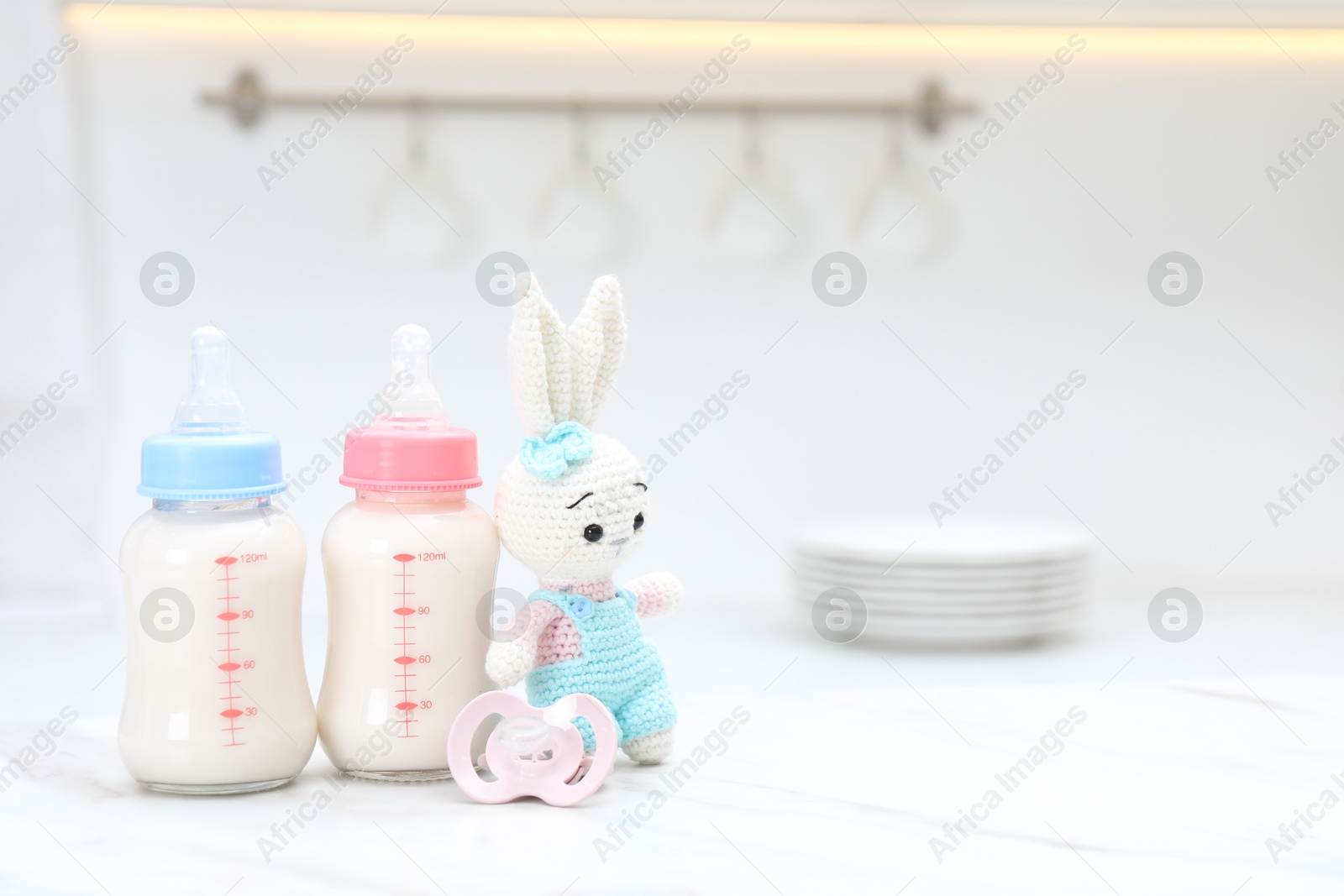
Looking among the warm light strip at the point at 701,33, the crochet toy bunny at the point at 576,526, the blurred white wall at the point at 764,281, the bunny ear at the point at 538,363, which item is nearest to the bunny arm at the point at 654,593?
the crochet toy bunny at the point at 576,526

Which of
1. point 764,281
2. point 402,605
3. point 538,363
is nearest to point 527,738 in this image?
point 402,605

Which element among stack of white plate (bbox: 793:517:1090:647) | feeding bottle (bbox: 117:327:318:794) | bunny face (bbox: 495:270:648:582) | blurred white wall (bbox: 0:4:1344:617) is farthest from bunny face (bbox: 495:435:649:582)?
blurred white wall (bbox: 0:4:1344:617)

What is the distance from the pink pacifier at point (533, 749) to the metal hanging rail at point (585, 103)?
91cm

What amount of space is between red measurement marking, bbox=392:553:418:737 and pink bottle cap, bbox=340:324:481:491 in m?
0.05

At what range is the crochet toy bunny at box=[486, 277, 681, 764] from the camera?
0.76m

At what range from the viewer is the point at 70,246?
1426 millimetres

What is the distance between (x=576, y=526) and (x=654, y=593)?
11cm

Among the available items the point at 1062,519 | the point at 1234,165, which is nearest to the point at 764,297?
the point at 1062,519

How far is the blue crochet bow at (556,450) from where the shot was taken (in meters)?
0.76

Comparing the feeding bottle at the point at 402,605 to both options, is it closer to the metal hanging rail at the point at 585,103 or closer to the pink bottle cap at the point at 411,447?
the pink bottle cap at the point at 411,447

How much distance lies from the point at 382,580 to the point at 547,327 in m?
0.19

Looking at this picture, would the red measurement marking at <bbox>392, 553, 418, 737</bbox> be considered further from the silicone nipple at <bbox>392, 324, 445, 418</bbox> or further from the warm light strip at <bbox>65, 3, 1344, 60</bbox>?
the warm light strip at <bbox>65, 3, 1344, 60</bbox>

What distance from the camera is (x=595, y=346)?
785 mm

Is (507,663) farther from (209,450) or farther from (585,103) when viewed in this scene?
(585,103)
